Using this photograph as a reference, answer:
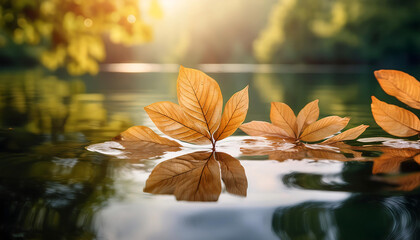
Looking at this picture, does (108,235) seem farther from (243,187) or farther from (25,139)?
(25,139)

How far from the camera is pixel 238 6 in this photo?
48938mm

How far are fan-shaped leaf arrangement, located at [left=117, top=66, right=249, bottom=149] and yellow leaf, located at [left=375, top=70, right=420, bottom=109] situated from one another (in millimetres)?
315

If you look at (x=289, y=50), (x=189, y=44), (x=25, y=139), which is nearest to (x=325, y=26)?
(x=289, y=50)

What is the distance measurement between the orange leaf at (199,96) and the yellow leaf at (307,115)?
22 cm

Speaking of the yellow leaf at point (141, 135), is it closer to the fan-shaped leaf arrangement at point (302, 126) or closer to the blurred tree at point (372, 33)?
the fan-shaped leaf arrangement at point (302, 126)

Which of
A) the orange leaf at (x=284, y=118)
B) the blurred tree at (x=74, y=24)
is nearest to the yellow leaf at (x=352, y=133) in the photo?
the orange leaf at (x=284, y=118)

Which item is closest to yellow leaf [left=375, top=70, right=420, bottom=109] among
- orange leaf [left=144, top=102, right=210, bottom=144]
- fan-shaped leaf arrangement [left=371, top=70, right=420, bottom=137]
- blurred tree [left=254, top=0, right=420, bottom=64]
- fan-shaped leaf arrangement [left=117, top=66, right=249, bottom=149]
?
fan-shaped leaf arrangement [left=371, top=70, right=420, bottom=137]

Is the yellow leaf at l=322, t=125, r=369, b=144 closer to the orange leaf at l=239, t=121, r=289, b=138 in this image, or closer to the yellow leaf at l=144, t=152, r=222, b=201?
the orange leaf at l=239, t=121, r=289, b=138

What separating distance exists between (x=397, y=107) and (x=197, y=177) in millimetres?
564

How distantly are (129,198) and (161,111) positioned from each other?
0.39 metres

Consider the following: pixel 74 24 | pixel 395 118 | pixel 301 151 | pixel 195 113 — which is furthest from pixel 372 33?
pixel 195 113

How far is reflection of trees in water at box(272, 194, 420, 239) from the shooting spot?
47 centimetres

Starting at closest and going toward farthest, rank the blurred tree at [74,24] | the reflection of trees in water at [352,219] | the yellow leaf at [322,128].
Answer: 1. the reflection of trees in water at [352,219]
2. the yellow leaf at [322,128]
3. the blurred tree at [74,24]

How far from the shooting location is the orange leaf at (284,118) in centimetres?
104
